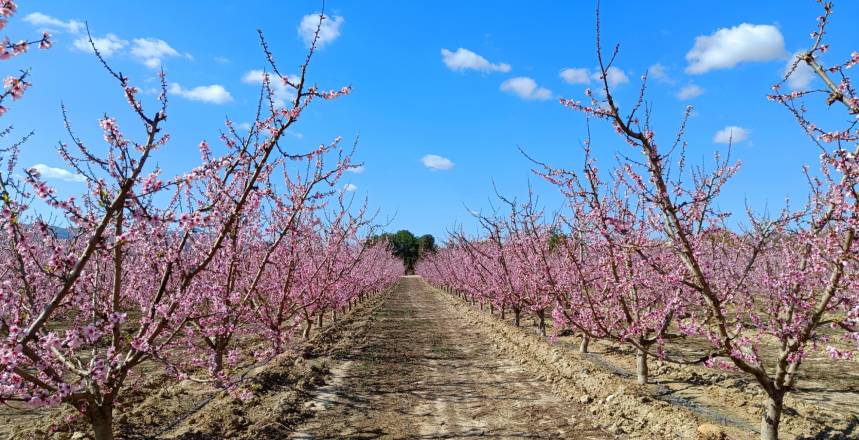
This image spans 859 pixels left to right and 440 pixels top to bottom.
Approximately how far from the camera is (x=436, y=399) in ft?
27.4

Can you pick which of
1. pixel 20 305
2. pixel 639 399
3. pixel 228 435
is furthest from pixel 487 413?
pixel 20 305

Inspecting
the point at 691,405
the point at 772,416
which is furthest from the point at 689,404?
the point at 772,416

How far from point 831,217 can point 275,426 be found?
6.53m

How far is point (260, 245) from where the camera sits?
987 centimetres

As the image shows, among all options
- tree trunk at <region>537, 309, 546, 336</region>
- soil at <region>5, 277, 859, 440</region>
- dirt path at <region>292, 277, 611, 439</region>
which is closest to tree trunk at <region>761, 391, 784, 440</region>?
soil at <region>5, 277, 859, 440</region>

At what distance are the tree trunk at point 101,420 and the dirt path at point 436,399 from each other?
8.32 feet

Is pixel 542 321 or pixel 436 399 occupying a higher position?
pixel 542 321

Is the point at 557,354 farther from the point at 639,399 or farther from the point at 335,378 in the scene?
the point at 335,378

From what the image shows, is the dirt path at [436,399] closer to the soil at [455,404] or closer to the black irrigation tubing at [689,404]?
the soil at [455,404]

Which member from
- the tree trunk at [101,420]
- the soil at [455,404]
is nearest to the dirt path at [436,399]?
the soil at [455,404]

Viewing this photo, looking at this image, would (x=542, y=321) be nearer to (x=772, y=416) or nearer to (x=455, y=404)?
(x=455, y=404)

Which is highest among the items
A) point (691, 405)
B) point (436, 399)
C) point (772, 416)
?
point (772, 416)

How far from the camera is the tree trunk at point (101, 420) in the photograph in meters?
4.29

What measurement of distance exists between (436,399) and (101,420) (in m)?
5.10
